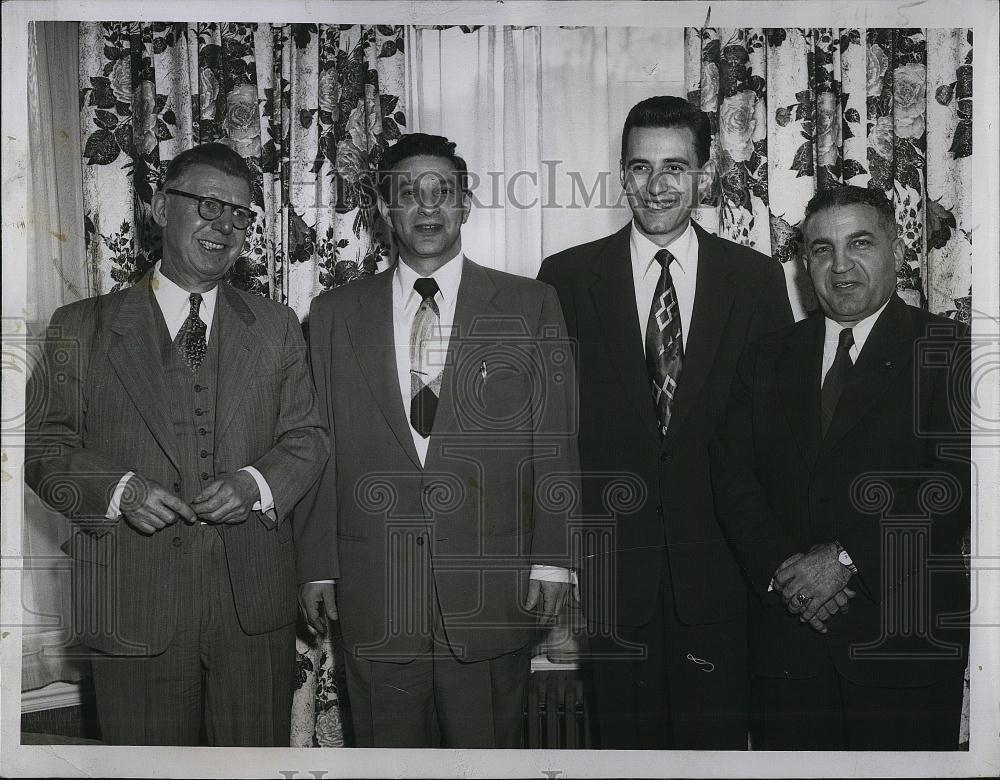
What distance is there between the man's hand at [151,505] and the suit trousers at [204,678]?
0.12 feet

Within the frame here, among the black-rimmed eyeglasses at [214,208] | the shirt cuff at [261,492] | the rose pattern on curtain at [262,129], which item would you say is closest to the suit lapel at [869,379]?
the rose pattern on curtain at [262,129]

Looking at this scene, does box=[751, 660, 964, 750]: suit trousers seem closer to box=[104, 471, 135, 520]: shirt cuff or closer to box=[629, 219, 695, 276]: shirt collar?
box=[629, 219, 695, 276]: shirt collar

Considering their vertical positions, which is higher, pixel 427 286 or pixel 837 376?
pixel 427 286

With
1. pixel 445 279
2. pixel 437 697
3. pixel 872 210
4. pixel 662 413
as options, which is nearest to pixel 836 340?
pixel 872 210

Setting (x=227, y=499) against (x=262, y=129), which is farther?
(x=262, y=129)

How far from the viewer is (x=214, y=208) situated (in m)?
1.83

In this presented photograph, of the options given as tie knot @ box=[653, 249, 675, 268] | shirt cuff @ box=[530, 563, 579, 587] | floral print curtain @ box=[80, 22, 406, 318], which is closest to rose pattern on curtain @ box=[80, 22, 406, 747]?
floral print curtain @ box=[80, 22, 406, 318]

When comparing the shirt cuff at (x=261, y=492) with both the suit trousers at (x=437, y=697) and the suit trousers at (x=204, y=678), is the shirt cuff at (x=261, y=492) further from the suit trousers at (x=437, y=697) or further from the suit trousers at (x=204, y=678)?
the suit trousers at (x=437, y=697)

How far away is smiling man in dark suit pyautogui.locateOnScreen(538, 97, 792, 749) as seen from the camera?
1843 millimetres

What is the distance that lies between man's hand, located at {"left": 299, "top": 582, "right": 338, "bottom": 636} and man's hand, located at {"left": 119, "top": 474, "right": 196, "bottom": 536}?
275 millimetres

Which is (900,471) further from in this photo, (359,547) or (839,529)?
(359,547)

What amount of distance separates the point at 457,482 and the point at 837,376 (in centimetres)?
82

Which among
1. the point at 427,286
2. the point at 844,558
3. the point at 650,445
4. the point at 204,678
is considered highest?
the point at 427,286

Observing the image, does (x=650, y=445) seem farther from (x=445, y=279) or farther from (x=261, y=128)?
(x=261, y=128)
